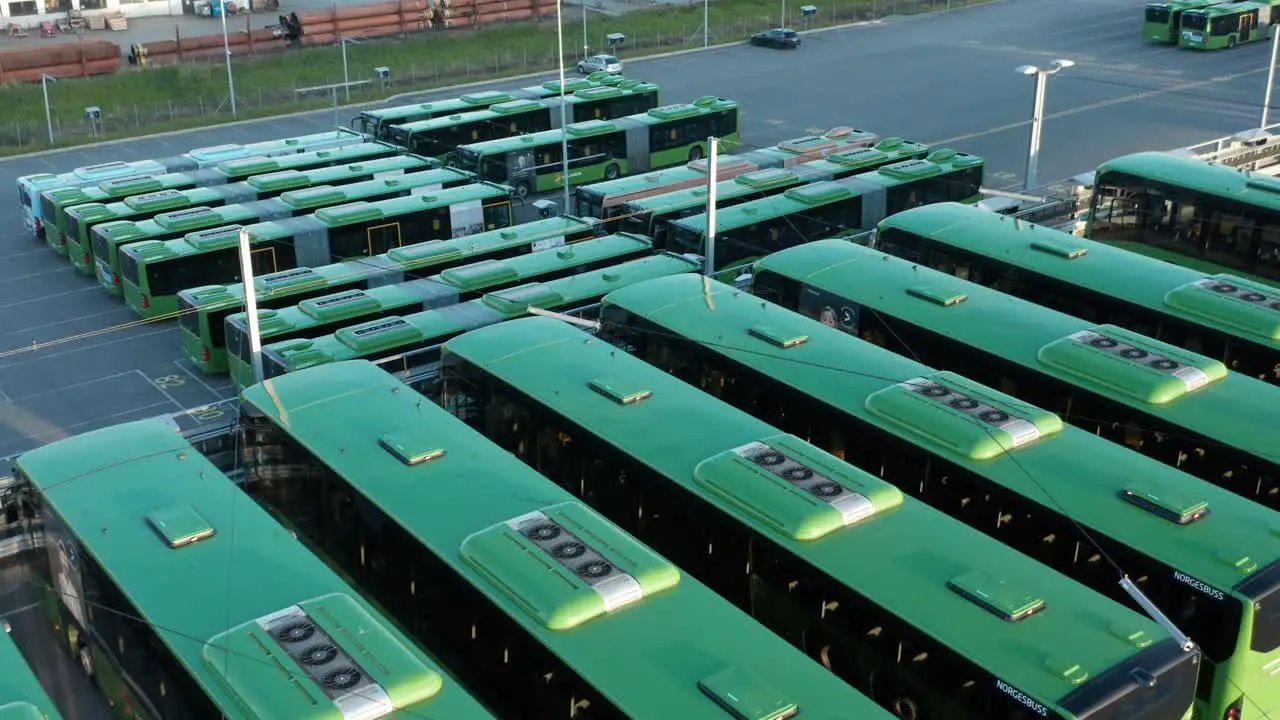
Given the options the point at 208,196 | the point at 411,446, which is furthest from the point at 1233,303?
the point at 208,196

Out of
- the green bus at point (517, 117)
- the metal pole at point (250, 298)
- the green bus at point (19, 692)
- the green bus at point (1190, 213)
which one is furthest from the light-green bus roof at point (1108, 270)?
the green bus at point (517, 117)

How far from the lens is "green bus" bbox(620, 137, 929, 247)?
1674 inches

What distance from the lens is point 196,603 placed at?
57.8ft

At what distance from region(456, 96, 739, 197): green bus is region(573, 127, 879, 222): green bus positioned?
14.9ft

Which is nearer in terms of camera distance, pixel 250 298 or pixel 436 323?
pixel 250 298

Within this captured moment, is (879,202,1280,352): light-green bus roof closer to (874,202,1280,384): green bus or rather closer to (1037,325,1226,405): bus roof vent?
(874,202,1280,384): green bus

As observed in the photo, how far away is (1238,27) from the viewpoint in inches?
2980

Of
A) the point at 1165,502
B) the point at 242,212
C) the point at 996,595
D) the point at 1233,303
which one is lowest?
the point at 242,212

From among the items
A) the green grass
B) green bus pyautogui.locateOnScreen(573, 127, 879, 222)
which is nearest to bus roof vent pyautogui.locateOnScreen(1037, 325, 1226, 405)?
green bus pyautogui.locateOnScreen(573, 127, 879, 222)

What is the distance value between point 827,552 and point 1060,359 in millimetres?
8268

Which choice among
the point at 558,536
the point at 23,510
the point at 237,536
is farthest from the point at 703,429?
the point at 23,510

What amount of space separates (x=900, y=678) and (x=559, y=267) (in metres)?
21.9

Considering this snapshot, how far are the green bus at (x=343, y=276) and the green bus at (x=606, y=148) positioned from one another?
33.7ft

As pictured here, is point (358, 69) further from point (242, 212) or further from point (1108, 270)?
point (1108, 270)
